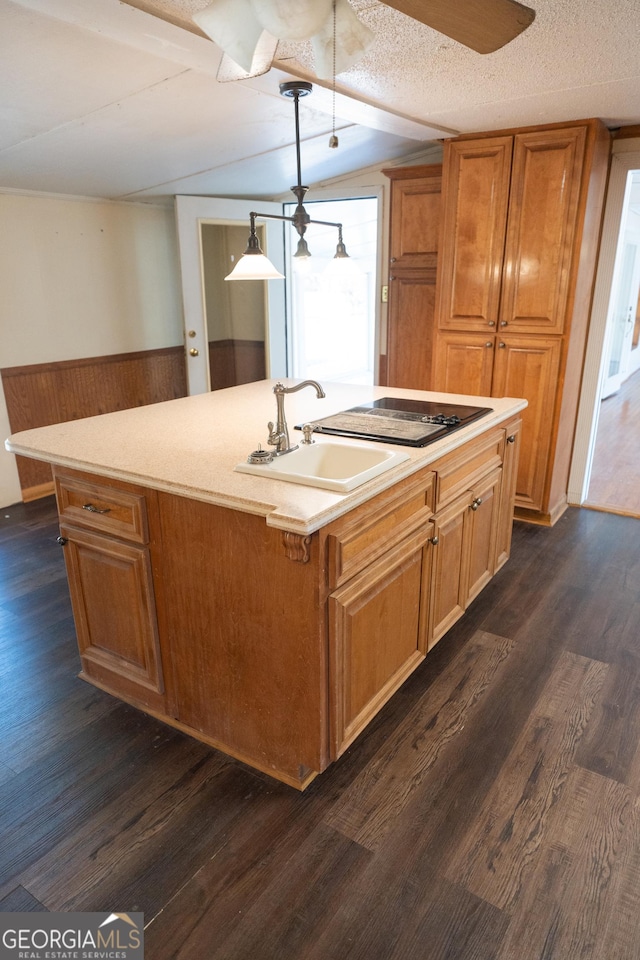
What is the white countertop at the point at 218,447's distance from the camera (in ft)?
5.06

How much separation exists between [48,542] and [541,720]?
2664 mm

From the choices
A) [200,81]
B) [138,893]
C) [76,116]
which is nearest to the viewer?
[138,893]

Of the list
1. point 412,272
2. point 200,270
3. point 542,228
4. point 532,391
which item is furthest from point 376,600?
point 200,270

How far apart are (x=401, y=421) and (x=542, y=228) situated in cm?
165

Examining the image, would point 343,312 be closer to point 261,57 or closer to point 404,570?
point 404,570

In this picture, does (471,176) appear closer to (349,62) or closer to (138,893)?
(349,62)

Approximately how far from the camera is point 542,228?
10.5 feet

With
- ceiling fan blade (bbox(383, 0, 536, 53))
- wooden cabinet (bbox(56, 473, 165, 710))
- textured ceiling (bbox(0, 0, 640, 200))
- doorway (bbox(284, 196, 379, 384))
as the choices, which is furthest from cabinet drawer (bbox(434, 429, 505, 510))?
doorway (bbox(284, 196, 379, 384))

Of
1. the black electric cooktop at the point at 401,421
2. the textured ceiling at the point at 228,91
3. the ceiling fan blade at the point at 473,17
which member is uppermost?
the textured ceiling at the point at 228,91

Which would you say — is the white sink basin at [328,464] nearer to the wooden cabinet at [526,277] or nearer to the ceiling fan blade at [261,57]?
the ceiling fan blade at [261,57]

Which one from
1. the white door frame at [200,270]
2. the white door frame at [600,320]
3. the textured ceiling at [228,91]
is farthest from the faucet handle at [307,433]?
the white door frame at [200,270]

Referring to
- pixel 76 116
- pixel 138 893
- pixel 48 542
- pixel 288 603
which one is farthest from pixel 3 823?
pixel 76 116

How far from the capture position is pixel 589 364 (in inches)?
142

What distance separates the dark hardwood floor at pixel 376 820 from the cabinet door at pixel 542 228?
176 centimetres
